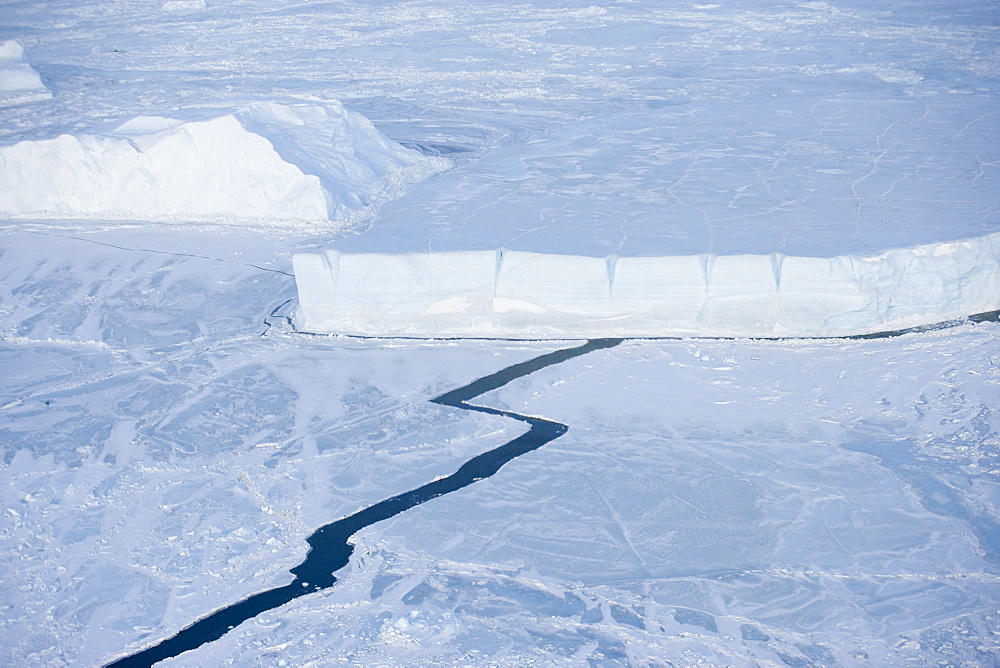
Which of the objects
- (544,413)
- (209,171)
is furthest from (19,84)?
Answer: (544,413)

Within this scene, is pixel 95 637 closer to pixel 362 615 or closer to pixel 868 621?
pixel 362 615

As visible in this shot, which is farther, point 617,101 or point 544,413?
point 617,101

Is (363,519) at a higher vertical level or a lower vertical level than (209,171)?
lower

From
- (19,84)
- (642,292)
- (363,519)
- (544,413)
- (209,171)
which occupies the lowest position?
(363,519)

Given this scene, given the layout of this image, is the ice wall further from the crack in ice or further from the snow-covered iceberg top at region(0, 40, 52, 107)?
the snow-covered iceberg top at region(0, 40, 52, 107)

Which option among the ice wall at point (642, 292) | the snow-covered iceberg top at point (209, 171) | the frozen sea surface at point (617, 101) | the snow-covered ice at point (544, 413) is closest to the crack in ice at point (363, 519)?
the snow-covered ice at point (544, 413)

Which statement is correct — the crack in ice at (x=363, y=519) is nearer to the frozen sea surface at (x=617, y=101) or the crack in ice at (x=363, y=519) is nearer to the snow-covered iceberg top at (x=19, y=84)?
the frozen sea surface at (x=617, y=101)

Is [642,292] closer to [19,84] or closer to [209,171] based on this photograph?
[209,171]
